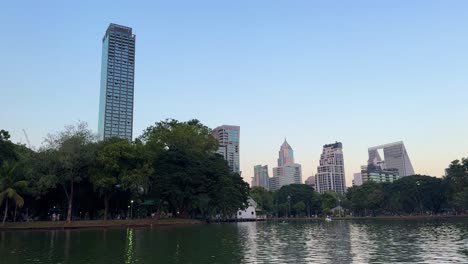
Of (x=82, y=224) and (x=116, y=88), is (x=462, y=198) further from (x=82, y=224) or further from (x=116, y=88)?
(x=116, y=88)

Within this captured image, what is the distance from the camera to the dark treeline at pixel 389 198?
402 feet

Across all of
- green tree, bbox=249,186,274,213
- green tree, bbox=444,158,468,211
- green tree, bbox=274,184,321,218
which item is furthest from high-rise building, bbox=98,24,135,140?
green tree, bbox=444,158,468,211

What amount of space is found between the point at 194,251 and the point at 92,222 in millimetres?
45920

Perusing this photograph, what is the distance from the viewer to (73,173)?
215ft

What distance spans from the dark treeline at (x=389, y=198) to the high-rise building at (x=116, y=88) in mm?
71215

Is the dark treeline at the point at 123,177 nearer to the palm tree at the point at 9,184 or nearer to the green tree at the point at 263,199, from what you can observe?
the palm tree at the point at 9,184

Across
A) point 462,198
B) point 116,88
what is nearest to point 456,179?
point 462,198

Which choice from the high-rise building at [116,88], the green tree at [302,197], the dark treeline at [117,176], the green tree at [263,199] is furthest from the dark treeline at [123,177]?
the high-rise building at [116,88]

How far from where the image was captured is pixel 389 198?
141m

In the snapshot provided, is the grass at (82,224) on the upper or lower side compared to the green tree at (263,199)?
lower

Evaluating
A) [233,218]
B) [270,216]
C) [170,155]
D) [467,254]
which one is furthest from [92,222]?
[270,216]

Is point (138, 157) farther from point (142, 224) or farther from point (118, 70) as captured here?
point (118, 70)

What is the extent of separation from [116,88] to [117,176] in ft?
423

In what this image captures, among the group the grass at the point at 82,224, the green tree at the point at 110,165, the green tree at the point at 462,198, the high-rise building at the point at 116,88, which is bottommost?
the grass at the point at 82,224
